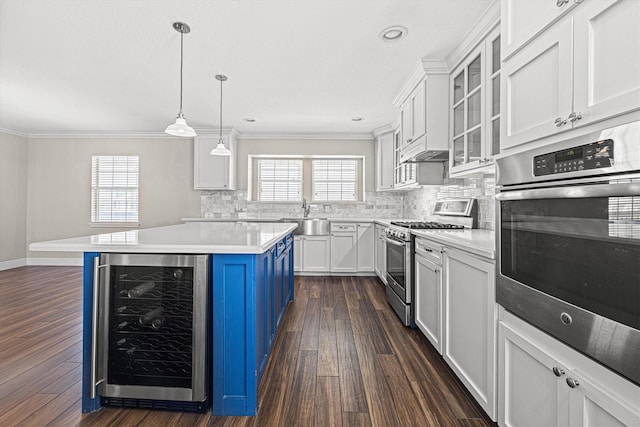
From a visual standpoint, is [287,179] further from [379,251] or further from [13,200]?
[13,200]

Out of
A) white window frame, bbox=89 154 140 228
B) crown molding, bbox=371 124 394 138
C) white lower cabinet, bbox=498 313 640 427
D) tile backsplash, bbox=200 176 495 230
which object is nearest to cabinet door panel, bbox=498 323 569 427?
white lower cabinet, bbox=498 313 640 427

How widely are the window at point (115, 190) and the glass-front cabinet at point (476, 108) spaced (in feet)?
17.5

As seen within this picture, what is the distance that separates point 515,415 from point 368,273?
3660 mm

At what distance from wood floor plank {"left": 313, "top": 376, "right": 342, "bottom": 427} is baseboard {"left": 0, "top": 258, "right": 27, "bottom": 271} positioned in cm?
610

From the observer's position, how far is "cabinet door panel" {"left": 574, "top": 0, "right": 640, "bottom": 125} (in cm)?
83

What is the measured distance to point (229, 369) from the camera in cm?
166

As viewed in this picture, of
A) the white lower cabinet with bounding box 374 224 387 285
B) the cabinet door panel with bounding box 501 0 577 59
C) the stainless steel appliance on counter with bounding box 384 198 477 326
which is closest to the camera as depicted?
the cabinet door panel with bounding box 501 0 577 59

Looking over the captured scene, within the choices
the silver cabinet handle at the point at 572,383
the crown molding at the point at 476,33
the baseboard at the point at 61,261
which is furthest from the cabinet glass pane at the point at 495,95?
the baseboard at the point at 61,261

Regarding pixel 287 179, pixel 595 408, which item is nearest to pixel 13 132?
pixel 287 179

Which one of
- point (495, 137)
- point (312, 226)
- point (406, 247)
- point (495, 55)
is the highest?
point (495, 55)

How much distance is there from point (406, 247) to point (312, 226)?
7.57 ft

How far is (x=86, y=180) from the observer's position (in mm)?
5699

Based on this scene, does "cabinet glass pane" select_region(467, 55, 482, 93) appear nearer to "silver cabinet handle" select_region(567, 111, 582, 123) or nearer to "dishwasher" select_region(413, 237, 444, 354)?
"dishwasher" select_region(413, 237, 444, 354)

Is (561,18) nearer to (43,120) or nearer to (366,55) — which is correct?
(366,55)
